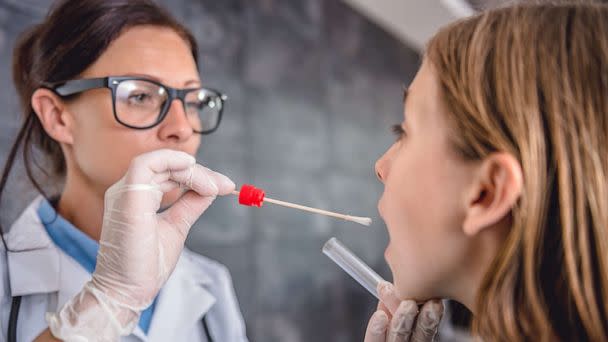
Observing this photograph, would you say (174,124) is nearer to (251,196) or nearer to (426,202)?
(251,196)

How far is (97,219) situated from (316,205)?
5.18 feet

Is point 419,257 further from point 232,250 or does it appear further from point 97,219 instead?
point 232,250

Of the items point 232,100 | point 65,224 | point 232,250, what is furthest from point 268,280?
point 65,224

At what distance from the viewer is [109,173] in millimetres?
1046

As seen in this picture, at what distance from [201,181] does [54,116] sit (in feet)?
1.34

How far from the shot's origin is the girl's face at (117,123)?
1037 mm

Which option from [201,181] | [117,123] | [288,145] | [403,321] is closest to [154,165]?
[201,181]

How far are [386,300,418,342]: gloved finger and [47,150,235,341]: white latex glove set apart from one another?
47cm

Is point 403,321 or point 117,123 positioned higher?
point 117,123

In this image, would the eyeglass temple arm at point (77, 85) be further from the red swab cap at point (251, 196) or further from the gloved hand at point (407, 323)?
the gloved hand at point (407, 323)

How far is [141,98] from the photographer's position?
106 cm

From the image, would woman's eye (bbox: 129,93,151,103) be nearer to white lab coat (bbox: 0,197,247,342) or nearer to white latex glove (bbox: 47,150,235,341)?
white latex glove (bbox: 47,150,235,341)

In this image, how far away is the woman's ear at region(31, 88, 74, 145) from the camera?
1.05 metres

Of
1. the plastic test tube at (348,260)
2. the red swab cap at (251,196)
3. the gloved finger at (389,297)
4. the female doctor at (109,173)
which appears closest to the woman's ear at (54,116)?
the female doctor at (109,173)
